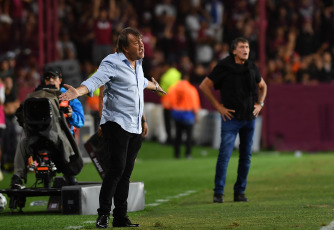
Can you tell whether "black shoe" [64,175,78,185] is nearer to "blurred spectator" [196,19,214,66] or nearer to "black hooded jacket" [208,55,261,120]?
"black hooded jacket" [208,55,261,120]

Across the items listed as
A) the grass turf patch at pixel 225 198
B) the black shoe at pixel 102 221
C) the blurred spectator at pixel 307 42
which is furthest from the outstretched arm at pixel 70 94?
the blurred spectator at pixel 307 42

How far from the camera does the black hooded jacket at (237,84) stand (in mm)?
14039

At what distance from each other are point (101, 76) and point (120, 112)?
420 millimetres

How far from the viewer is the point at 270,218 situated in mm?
11188

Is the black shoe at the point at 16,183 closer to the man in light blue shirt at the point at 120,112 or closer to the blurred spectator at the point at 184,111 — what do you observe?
the man in light blue shirt at the point at 120,112

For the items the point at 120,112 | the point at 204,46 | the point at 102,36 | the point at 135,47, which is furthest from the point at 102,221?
the point at 204,46

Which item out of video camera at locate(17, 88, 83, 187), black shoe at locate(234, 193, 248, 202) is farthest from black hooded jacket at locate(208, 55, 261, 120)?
→ video camera at locate(17, 88, 83, 187)

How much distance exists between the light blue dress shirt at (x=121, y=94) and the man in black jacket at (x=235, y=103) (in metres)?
3.61

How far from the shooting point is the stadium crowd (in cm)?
2953

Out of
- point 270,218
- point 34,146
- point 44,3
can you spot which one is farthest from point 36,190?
point 44,3

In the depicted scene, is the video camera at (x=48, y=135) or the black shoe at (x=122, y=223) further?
the video camera at (x=48, y=135)

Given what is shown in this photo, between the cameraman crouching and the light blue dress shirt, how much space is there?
2.81 metres

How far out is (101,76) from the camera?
10.3m

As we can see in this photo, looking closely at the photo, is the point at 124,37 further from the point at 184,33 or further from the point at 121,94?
the point at 184,33
